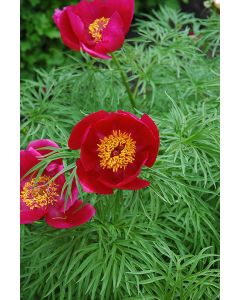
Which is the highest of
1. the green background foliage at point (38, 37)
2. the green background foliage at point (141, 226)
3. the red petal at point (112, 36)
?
the green background foliage at point (38, 37)

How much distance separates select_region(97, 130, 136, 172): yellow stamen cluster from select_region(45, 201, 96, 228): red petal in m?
0.14

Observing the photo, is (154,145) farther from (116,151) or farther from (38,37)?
(38,37)

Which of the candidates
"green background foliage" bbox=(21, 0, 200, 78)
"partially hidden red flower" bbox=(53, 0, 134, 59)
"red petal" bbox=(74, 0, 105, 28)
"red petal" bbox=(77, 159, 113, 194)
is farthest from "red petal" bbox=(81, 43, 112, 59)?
"green background foliage" bbox=(21, 0, 200, 78)

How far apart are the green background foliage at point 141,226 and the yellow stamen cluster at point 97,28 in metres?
0.19

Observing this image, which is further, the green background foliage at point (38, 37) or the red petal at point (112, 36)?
the green background foliage at point (38, 37)

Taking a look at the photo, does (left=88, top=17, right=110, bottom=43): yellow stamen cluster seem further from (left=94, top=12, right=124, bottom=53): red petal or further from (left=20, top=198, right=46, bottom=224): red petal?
(left=20, top=198, right=46, bottom=224): red petal

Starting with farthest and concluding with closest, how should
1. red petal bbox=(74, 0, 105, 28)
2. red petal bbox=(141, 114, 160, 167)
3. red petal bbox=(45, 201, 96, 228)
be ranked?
red petal bbox=(74, 0, 105, 28), red petal bbox=(45, 201, 96, 228), red petal bbox=(141, 114, 160, 167)

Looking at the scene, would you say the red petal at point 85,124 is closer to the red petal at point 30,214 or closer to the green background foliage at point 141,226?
the green background foliage at point 141,226

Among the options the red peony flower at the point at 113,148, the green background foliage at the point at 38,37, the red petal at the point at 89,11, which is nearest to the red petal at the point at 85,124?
the red peony flower at the point at 113,148

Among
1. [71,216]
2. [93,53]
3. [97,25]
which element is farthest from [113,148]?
[97,25]

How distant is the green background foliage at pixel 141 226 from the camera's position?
1098 millimetres

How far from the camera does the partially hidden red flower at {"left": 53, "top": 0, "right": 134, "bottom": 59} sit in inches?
49.4

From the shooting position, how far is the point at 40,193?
113cm

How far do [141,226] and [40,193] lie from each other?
22 cm
